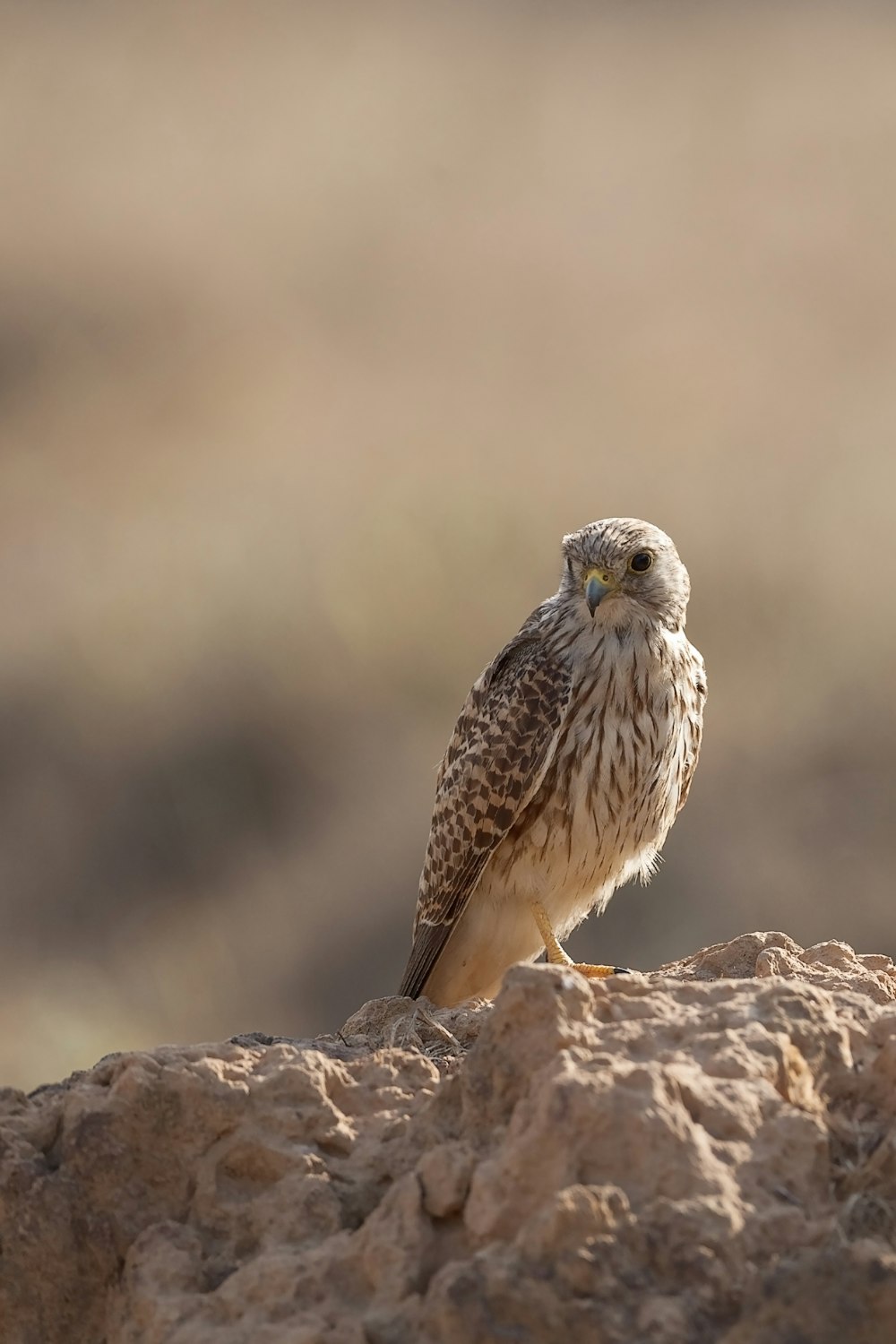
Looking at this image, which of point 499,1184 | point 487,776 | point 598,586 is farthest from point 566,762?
point 499,1184

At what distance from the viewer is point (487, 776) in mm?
5859

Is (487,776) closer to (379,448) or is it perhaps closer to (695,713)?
(695,713)

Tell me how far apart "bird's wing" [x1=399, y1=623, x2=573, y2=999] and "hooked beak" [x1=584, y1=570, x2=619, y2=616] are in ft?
0.79

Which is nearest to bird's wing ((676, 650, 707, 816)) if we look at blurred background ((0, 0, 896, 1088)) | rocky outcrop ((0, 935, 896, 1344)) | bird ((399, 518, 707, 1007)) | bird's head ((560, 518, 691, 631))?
bird ((399, 518, 707, 1007))

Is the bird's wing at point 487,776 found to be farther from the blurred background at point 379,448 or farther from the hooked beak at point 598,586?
the blurred background at point 379,448

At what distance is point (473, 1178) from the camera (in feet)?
9.38

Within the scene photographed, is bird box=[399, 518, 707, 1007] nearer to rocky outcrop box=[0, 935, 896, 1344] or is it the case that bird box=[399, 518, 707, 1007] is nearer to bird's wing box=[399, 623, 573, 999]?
bird's wing box=[399, 623, 573, 999]

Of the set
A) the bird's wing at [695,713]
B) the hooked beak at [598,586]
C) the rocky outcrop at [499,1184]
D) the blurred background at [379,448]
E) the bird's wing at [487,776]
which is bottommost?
the rocky outcrop at [499,1184]

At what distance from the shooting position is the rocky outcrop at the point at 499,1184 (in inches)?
102

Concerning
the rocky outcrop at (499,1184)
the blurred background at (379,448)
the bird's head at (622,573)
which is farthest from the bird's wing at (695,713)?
the blurred background at (379,448)

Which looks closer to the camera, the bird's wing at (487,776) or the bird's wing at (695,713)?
the bird's wing at (487,776)

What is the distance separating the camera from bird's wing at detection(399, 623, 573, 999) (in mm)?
5824

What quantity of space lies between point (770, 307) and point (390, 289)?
199 inches

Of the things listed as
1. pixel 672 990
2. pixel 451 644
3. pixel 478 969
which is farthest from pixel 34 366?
pixel 672 990
